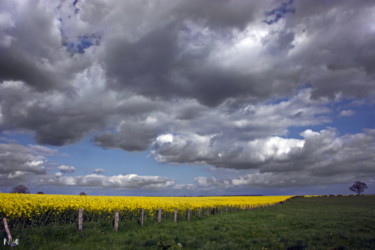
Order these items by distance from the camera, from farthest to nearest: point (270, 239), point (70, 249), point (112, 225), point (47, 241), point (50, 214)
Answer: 1. point (50, 214)
2. point (112, 225)
3. point (270, 239)
4. point (47, 241)
5. point (70, 249)

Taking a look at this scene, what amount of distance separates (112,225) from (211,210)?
18230 millimetres

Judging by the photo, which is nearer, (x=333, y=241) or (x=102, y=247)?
(x=102, y=247)

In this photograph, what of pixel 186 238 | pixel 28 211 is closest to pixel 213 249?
pixel 186 238

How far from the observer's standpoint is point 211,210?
33.4 metres

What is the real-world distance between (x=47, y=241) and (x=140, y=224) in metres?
7.89

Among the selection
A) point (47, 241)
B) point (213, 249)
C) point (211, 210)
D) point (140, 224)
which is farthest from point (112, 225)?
point (211, 210)

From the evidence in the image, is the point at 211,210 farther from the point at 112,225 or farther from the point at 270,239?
the point at 270,239

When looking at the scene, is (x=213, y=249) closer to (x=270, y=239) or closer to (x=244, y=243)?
(x=244, y=243)

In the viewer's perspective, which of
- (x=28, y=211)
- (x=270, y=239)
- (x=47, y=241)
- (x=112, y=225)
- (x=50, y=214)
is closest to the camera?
(x=47, y=241)

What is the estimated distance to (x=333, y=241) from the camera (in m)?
13.1

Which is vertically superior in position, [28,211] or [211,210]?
[28,211]

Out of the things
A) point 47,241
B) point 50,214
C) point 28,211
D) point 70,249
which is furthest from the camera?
point 50,214

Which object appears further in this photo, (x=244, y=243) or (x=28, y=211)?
(x=28, y=211)

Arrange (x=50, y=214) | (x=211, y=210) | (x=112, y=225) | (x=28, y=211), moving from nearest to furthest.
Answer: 1. (x=112, y=225)
2. (x=28, y=211)
3. (x=50, y=214)
4. (x=211, y=210)
